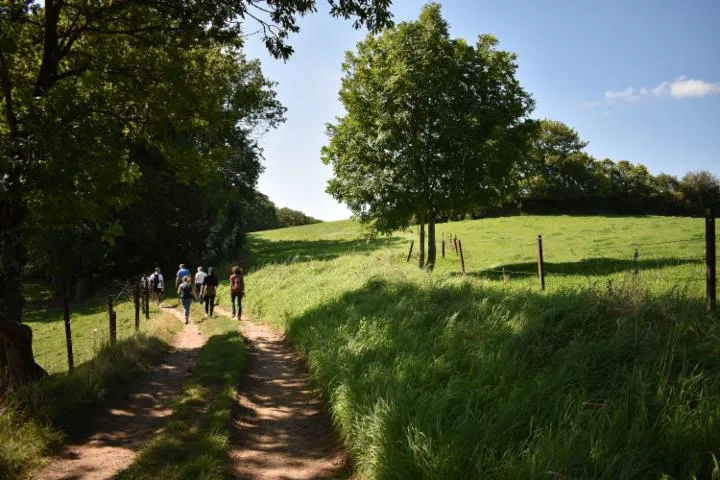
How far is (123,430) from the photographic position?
23.1 feet

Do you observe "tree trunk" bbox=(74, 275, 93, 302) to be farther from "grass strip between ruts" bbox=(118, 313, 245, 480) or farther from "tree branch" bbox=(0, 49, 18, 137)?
"tree branch" bbox=(0, 49, 18, 137)

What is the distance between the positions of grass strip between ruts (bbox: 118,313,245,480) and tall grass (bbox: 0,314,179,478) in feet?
4.50

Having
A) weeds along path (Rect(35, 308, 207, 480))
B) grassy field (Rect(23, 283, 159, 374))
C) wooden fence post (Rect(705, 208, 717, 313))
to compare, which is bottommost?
grassy field (Rect(23, 283, 159, 374))

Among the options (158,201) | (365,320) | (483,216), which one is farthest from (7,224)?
(483,216)

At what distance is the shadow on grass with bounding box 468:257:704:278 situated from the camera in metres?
17.8

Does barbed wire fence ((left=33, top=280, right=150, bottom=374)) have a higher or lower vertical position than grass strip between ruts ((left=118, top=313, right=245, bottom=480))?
lower

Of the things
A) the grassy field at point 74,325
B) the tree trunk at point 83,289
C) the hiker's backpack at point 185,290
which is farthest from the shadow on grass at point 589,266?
the tree trunk at point 83,289

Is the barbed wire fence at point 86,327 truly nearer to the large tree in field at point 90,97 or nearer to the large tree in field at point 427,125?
the large tree in field at point 90,97

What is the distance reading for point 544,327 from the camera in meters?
6.55

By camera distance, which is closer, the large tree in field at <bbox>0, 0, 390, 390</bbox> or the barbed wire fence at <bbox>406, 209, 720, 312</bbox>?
the barbed wire fence at <bbox>406, 209, 720, 312</bbox>

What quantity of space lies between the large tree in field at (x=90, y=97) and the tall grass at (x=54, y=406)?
4.26 feet

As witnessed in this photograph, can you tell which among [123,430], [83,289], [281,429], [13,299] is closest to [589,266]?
[281,429]

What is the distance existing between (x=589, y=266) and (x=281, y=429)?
57.7 ft

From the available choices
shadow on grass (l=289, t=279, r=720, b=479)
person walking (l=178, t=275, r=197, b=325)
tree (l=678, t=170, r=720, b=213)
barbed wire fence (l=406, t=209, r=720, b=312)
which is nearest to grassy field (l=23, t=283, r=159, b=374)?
person walking (l=178, t=275, r=197, b=325)
